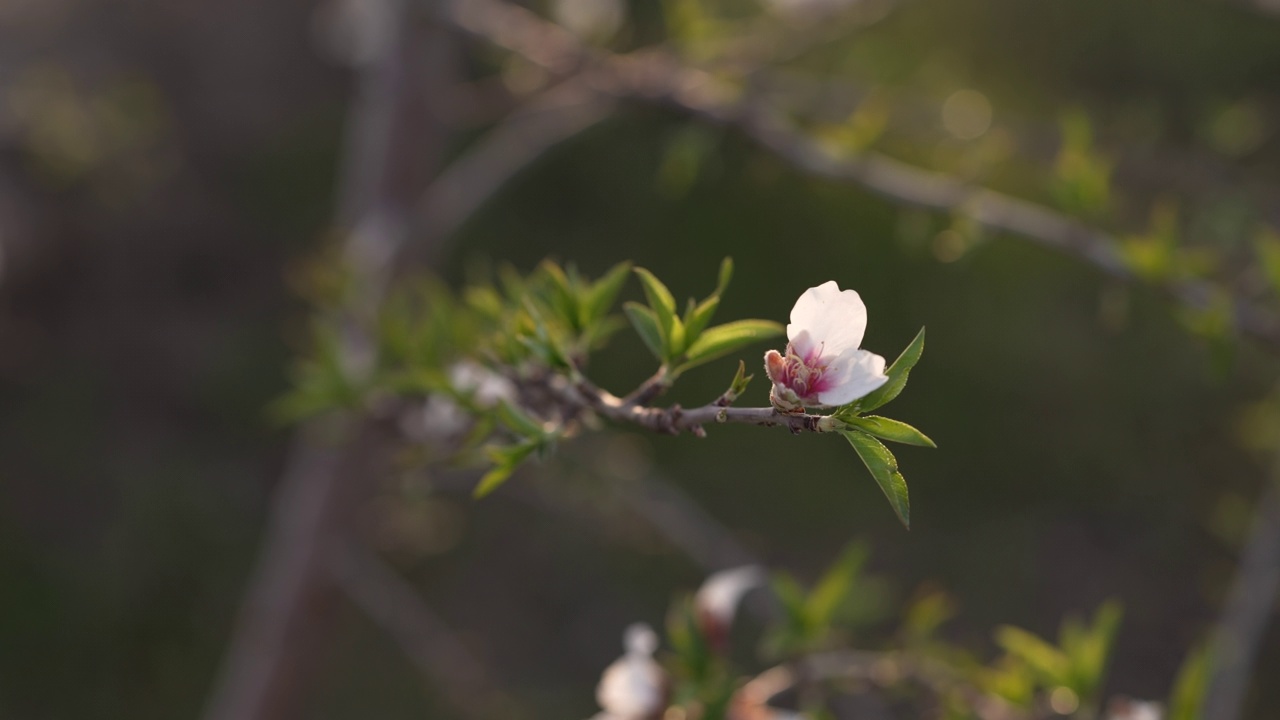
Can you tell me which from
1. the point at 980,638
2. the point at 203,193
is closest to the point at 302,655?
the point at 980,638

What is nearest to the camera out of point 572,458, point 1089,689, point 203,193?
point 1089,689

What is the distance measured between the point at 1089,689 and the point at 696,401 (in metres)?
2.28

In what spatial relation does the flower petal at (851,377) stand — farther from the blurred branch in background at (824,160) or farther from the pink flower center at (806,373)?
the blurred branch in background at (824,160)

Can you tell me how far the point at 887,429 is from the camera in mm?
498

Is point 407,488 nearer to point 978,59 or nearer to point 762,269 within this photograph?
point 762,269

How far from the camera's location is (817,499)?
3.10 m

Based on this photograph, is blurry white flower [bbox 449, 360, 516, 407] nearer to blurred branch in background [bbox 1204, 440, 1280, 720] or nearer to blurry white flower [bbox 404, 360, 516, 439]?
blurry white flower [bbox 404, 360, 516, 439]

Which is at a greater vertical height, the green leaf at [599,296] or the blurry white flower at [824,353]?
the green leaf at [599,296]

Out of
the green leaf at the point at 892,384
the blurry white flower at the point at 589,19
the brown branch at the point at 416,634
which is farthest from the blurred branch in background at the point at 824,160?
the brown branch at the point at 416,634

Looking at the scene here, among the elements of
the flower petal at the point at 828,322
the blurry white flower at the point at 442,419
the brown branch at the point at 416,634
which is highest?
the brown branch at the point at 416,634

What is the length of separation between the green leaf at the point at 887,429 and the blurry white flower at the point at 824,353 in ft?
0.06

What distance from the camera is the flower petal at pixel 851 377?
0.50m

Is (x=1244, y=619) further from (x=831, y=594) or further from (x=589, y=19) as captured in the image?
(x=589, y=19)

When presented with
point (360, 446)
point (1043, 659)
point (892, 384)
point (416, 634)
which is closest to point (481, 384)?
point (892, 384)
